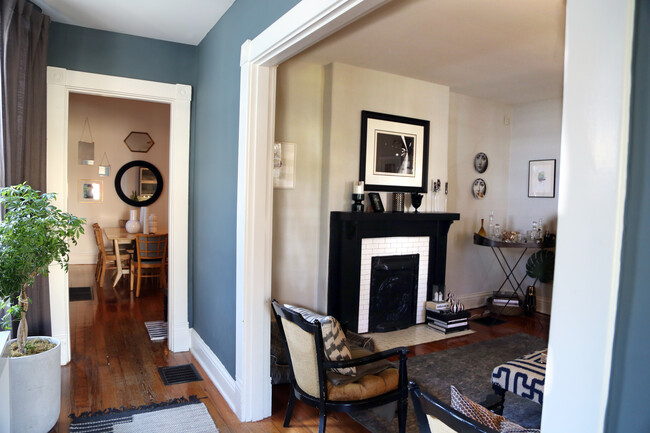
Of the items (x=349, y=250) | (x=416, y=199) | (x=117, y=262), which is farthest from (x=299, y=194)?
(x=117, y=262)

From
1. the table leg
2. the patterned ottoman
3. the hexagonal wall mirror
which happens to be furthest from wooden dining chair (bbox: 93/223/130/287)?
the patterned ottoman

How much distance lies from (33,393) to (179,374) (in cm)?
121

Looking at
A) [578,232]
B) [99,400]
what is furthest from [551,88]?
[99,400]

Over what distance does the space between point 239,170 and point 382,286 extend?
8.28 feet

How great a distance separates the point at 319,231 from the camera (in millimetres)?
4648

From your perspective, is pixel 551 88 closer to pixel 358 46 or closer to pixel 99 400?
pixel 358 46

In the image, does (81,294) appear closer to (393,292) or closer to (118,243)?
(118,243)

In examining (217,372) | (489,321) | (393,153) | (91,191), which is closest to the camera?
(217,372)

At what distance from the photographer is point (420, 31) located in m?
3.49

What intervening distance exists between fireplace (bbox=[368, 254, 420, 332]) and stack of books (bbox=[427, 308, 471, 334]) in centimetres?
23

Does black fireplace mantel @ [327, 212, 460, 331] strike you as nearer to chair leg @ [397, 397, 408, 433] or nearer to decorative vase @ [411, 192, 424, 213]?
decorative vase @ [411, 192, 424, 213]

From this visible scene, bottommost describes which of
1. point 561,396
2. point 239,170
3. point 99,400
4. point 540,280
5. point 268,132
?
point 99,400

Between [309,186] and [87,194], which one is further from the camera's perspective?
[87,194]

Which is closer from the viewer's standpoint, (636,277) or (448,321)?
(636,277)
